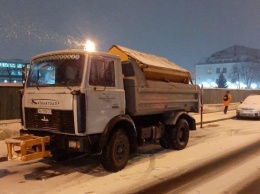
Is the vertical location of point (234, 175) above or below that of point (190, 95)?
below

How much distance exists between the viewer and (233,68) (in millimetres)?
77000

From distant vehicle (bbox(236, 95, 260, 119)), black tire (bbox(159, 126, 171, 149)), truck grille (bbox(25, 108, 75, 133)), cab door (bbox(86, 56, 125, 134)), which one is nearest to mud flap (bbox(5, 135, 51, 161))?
truck grille (bbox(25, 108, 75, 133))

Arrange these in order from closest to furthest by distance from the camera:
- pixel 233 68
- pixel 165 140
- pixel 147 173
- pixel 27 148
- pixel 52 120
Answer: pixel 27 148, pixel 52 120, pixel 147 173, pixel 165 140, pixel 233 68

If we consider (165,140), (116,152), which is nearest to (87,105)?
(116,152)

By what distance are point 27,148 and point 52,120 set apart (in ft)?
2.35

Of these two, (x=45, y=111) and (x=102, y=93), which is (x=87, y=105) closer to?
(x=102, y=93)

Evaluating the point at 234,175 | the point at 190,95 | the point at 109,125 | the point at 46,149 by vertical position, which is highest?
the point at 190,95

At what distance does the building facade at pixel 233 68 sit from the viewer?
2876 inches

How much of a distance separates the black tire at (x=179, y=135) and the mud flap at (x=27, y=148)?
12.7ft

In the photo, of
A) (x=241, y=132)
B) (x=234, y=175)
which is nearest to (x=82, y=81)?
(x=234, y=175)

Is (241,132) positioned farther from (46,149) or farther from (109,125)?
(46,149)

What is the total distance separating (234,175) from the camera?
6.38 m

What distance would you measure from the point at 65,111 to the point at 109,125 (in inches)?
36.7

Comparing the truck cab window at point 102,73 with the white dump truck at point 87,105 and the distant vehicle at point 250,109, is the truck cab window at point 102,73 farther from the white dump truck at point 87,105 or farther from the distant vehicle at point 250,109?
the distant vehicle at point 250,109
